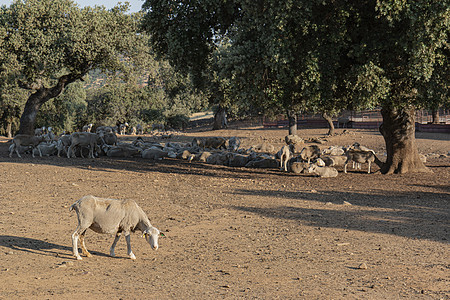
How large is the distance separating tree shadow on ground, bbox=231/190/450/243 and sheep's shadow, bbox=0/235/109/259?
5.13m

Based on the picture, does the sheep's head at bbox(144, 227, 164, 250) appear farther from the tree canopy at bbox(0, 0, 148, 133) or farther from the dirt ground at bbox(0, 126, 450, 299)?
the tree canopy at bbox(0, 0, 148, 133)

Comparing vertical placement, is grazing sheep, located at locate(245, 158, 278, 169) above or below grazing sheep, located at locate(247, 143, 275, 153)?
below

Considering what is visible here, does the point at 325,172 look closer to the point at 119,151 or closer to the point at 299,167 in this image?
the point at 299,167

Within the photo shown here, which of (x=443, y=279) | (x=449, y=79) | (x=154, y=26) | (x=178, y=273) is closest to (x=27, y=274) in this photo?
(x=178, y=273)

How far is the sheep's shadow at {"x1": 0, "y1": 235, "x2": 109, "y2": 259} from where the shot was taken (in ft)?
28.0

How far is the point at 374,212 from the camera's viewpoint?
1259cm

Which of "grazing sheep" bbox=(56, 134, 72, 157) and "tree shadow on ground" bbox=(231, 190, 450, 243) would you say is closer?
"tree shadow on ground" bbox=(231, 190, 450, 243)

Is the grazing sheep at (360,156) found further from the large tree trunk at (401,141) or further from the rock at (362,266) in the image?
the rock at (362,266)

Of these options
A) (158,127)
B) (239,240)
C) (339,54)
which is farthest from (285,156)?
(158,127)

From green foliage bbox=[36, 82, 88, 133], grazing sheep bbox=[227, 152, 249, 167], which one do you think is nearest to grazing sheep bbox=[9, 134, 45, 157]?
grazing sheep bbox=[227, 152, 249, 167]

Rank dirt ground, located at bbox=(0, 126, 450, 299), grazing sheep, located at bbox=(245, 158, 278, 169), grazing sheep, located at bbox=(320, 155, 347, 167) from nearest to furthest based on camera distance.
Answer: dirt ground, located at bbox=(0, 126, 450, 299) → grazing sheep, located at bbox=(320, 155, 347, 167) → grazing sheep, located at bbox=(245, 158, 278, 169)

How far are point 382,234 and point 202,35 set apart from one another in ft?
43.6

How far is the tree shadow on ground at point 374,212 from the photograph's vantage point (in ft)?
35.6

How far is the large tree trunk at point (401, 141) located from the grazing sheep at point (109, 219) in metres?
13.5
